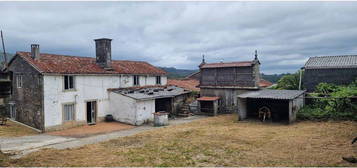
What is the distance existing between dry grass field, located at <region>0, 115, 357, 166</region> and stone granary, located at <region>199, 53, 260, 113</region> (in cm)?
887

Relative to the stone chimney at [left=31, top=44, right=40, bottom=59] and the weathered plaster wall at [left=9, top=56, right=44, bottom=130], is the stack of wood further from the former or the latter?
the stone chimney at [left=31, top=44, right=40, bottom=59]

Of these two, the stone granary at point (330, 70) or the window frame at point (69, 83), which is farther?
the stone granary at point (330, 70)

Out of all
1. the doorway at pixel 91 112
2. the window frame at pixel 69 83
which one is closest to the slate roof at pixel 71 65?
the window frame at pixel 69 83

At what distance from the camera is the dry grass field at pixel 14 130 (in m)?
17.8

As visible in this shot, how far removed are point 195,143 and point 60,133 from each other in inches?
445

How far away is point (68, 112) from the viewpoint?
67.2 feet

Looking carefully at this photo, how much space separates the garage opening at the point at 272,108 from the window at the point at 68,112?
1597cm

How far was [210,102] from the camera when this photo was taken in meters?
26.1

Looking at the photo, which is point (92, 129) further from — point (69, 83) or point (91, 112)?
point (69, 83)

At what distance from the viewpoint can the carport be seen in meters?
19.6

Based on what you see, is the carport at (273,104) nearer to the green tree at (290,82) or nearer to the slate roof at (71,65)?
the green tree at (290,82)

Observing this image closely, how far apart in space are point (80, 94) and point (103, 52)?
581cm

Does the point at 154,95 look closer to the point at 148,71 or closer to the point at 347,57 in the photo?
the point at 148,71

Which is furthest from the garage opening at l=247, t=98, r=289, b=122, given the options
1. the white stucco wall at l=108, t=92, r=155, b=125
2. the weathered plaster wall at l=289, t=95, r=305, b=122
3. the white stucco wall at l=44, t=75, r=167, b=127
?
the white stucco wall at l=44, t=75, r=167, b=127
